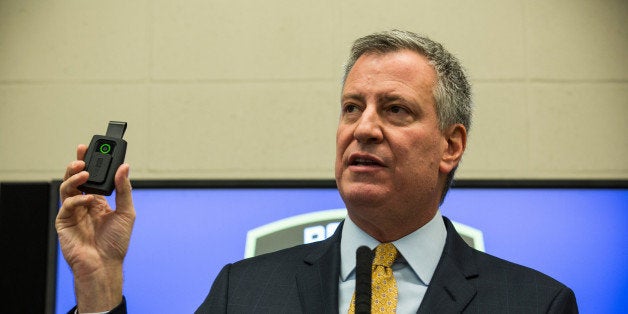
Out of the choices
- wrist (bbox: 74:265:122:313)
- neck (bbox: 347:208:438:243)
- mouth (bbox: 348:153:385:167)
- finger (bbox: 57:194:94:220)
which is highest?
mouth (bbox: 348:153:385:167)

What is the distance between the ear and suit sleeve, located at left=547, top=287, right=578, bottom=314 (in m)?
0.36

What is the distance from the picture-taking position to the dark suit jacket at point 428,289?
4.70 ft

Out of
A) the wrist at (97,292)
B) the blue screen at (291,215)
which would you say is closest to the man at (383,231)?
the wrist at (97,292)

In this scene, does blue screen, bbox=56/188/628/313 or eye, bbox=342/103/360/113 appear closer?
eye, bbox=342/103/360/113

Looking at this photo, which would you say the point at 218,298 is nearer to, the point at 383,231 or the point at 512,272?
the point at 383,231

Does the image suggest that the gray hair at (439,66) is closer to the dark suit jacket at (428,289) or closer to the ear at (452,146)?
the ear at (452,146)

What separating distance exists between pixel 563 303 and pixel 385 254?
33 centimetres

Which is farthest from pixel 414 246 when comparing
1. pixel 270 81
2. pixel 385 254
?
pixel 270 81

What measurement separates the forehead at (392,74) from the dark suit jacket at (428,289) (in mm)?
312

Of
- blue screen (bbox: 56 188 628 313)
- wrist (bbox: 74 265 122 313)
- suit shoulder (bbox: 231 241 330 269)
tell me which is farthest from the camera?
blue screen (bbox: 56 188 628 313)

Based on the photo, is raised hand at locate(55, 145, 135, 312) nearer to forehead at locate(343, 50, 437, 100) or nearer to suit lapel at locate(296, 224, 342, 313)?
suit lapel at locate(296, 224, 342, 313)

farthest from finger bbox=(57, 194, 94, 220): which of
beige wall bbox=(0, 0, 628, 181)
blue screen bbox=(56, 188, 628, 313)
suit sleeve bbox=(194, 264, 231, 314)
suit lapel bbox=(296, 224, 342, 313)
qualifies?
beige wall bbox=(0, 0, 628, 181)

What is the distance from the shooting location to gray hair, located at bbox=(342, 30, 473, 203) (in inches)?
65.5

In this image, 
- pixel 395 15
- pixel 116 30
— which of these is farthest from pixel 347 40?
pixel 116 30
